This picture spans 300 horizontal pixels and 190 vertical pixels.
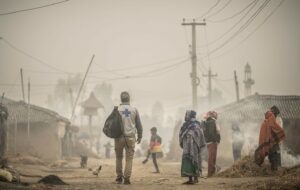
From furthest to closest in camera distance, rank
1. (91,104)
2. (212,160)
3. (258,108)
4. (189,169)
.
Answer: (91,104) → (258,108) → (212,160) → (189,169)

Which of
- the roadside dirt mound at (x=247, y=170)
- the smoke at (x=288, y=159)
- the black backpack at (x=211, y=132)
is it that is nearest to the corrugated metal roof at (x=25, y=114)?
the smoke at (x=288, y=159)

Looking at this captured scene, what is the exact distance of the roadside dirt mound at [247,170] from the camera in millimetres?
13250

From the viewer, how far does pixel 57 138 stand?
37.0m

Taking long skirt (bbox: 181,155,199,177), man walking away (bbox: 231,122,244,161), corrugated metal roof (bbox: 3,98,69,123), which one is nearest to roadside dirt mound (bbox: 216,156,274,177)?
long skirt (bbox: 181,155,199,177)

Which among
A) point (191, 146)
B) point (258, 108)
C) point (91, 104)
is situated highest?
point (91, 104)

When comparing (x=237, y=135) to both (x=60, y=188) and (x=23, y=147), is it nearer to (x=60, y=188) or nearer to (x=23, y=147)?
(x=60, y=188)

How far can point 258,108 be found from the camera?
1619 inches

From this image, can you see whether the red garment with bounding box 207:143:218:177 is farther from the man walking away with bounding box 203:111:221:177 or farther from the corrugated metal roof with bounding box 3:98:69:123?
the corrugated metal roof with bounding box 3:98:69:123

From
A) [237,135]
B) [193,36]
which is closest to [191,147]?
[237,135]

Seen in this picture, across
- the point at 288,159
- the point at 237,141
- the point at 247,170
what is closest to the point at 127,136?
the point at 247,170

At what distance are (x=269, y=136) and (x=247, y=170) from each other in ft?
4.20

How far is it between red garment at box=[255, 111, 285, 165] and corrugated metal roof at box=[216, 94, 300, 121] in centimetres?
2534

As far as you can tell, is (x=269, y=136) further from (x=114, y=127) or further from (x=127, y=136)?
(x=114, y=127)

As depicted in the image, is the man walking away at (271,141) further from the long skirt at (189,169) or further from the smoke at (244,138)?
the smoke at (244,138)
